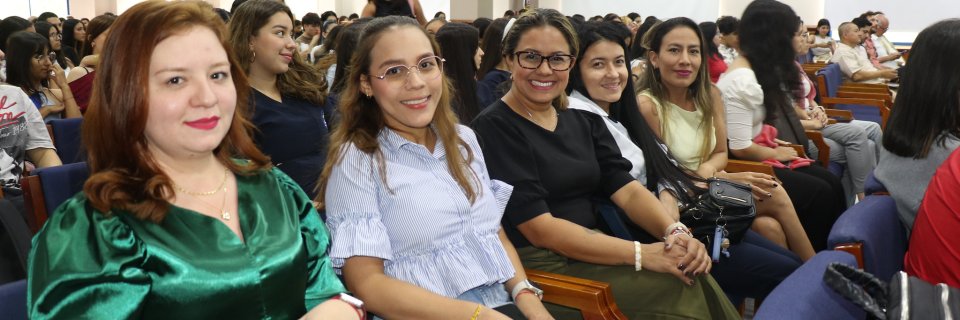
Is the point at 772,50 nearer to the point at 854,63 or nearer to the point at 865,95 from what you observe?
the point at 865,95

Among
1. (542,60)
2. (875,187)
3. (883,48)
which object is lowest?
(883,48)

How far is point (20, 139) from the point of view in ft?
11.4

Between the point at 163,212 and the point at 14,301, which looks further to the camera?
the point at 14,301

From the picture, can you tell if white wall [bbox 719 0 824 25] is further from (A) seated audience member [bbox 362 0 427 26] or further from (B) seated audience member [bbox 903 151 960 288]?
(B) seated audience member [bbox 903 151 960 288]

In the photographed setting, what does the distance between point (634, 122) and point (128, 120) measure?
2.08 m

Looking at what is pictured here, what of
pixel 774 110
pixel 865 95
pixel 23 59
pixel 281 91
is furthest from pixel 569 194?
pixel 865 95

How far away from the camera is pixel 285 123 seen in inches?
125

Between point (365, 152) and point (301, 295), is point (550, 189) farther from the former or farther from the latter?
point (301, 295)

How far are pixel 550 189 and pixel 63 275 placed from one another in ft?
4.81

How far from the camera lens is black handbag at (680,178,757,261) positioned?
2.76 m

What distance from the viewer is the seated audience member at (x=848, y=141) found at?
466 centimetres

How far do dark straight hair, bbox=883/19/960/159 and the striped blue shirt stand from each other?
1417 millimetres

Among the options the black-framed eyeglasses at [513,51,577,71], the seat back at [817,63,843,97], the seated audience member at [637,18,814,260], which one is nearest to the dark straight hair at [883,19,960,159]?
the seated audience member at [637,18,814,260]

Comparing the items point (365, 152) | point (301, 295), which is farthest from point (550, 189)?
point (301, 295)
